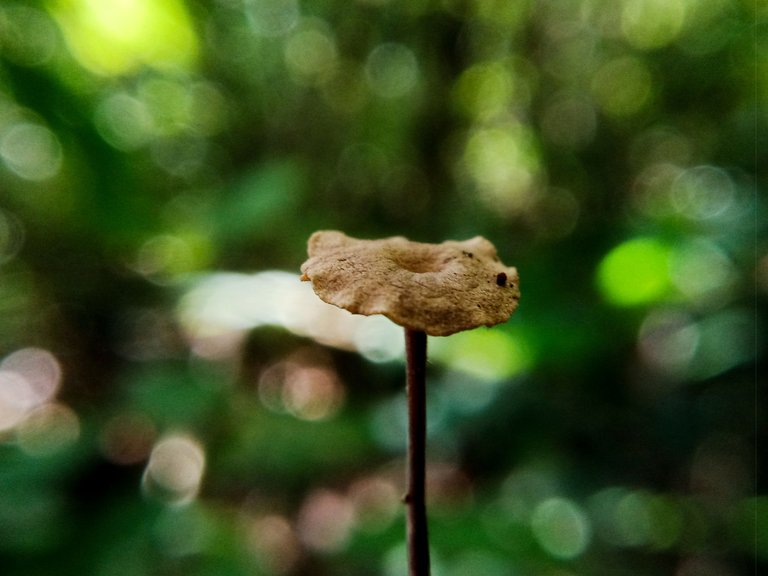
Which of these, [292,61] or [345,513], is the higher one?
[292,61]

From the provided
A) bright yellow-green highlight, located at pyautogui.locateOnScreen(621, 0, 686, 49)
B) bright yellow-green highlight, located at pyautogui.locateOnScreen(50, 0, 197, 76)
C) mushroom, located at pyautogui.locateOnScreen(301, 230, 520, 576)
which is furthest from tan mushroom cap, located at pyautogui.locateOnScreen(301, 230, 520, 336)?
bright yellow-green highlight, located at pyautogui.locateOnScreen(621, 0, 686, 49)

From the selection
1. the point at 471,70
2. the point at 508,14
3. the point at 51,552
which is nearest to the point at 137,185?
the point at 51,552

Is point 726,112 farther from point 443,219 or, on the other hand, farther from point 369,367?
point 369,367

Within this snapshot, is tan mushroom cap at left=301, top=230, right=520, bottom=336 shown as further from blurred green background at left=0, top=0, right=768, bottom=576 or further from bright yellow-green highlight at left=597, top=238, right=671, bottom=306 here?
bright yellow-green highlight at left=597, top=238, right=671, bottom=306

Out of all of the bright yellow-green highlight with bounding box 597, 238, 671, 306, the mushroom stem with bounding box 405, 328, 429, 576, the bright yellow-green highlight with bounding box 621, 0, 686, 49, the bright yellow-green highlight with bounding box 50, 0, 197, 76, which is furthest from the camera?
A: the bright yellow-green highlight with bounding box 621, 0, 686, 49

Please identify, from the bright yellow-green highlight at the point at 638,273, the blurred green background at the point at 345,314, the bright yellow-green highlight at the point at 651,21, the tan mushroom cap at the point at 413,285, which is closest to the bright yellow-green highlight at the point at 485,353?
the blurred green background at the point at 345,314

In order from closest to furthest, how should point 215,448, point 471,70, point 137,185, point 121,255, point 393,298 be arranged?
point 393,298 < point 215,448 < point 137,185 < point 121,255 < point 471,70

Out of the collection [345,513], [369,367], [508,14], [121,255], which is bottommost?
[345,513]
